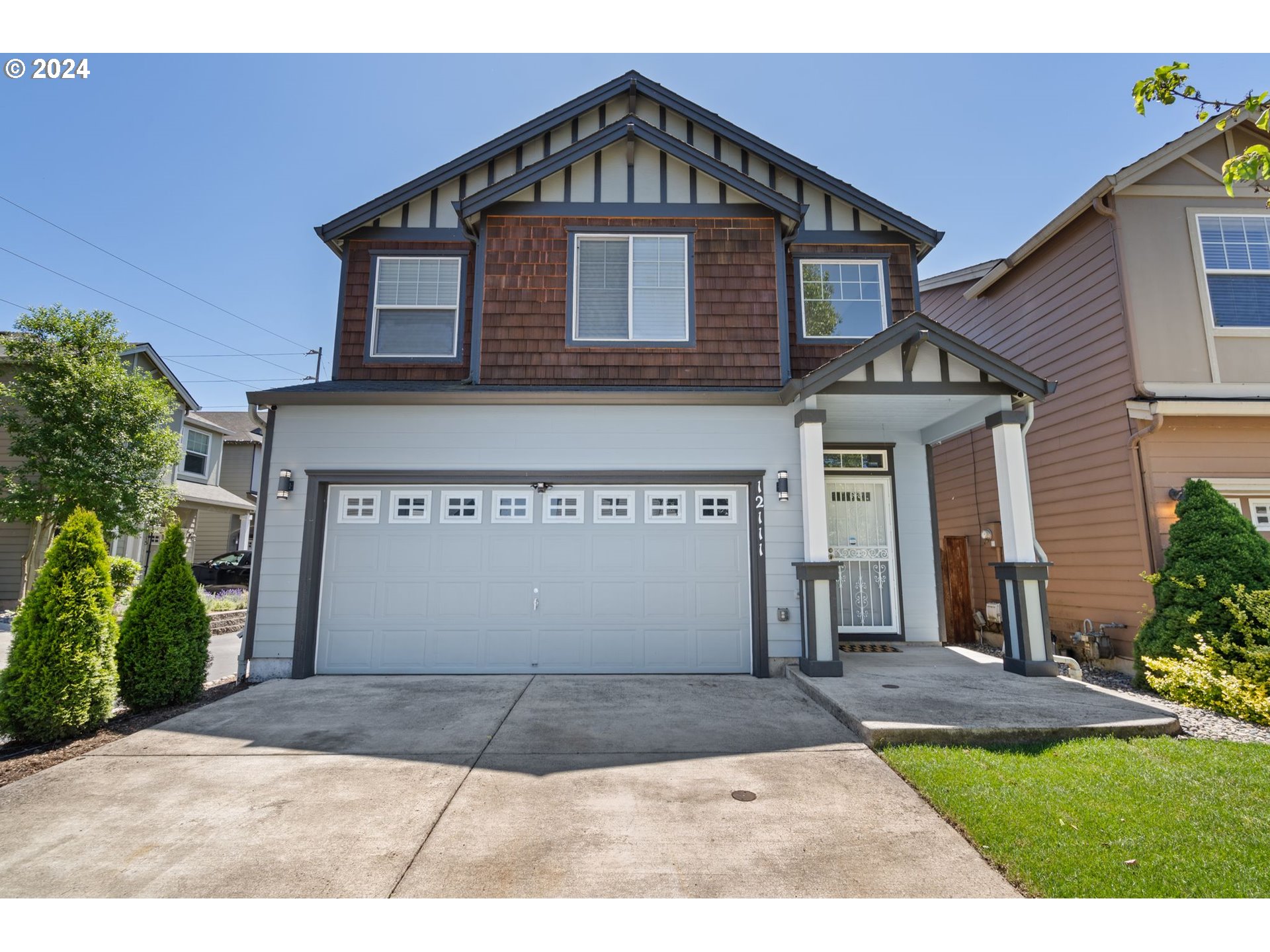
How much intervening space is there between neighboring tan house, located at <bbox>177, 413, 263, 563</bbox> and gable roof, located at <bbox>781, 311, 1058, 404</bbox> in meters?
15.9

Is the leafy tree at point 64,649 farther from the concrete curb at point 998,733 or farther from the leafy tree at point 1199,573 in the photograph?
the leafy tree at point 1199,573

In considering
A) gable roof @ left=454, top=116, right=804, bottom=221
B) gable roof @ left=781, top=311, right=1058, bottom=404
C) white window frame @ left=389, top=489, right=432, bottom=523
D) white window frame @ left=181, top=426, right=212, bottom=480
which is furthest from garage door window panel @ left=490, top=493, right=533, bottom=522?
white window frame @ left=181, top=426, right=212, bottom=480

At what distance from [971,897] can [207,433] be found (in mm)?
22990

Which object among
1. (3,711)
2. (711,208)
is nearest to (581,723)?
(3,711)

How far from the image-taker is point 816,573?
21.5 ft

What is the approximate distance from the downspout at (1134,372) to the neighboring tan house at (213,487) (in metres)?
18.8

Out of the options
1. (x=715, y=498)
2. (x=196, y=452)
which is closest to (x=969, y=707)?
(x=715, y=498)

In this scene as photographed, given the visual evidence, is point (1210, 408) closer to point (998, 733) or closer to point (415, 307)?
point (998, 733)

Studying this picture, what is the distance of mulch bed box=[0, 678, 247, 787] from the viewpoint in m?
4.34

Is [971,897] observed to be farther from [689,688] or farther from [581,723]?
[689,688]

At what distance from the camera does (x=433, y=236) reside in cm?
873

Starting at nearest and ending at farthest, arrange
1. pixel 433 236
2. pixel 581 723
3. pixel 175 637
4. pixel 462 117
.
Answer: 1. pixel 581 723
2. pixel 175 637
3. pixel 433 236
4. pixel 462 117

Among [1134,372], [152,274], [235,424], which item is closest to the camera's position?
[1134,372]

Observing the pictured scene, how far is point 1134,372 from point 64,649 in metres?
11.4
